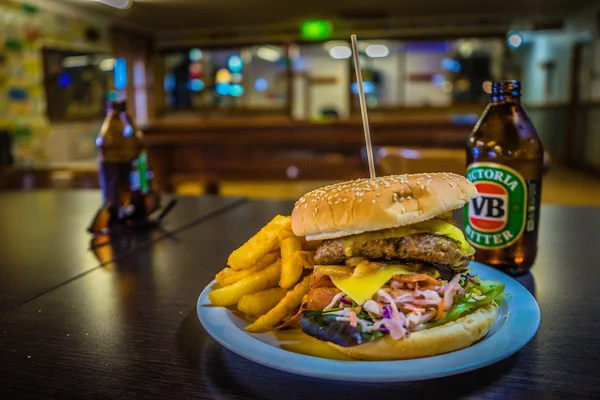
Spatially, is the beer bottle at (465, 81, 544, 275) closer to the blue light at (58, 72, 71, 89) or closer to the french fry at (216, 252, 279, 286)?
the french fry at (216, 252, 279, 286)

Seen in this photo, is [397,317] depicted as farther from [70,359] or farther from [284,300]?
[70,359]

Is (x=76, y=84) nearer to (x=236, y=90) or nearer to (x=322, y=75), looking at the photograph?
(x=236, y=90)

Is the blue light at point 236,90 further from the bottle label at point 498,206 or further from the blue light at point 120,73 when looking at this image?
the bottle label at point 498,206

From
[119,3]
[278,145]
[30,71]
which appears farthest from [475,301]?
[30,71]

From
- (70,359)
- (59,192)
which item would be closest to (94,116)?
(59,192)

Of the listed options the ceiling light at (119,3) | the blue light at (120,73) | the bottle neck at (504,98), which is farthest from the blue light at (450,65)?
the bottle neck at (504,98)
